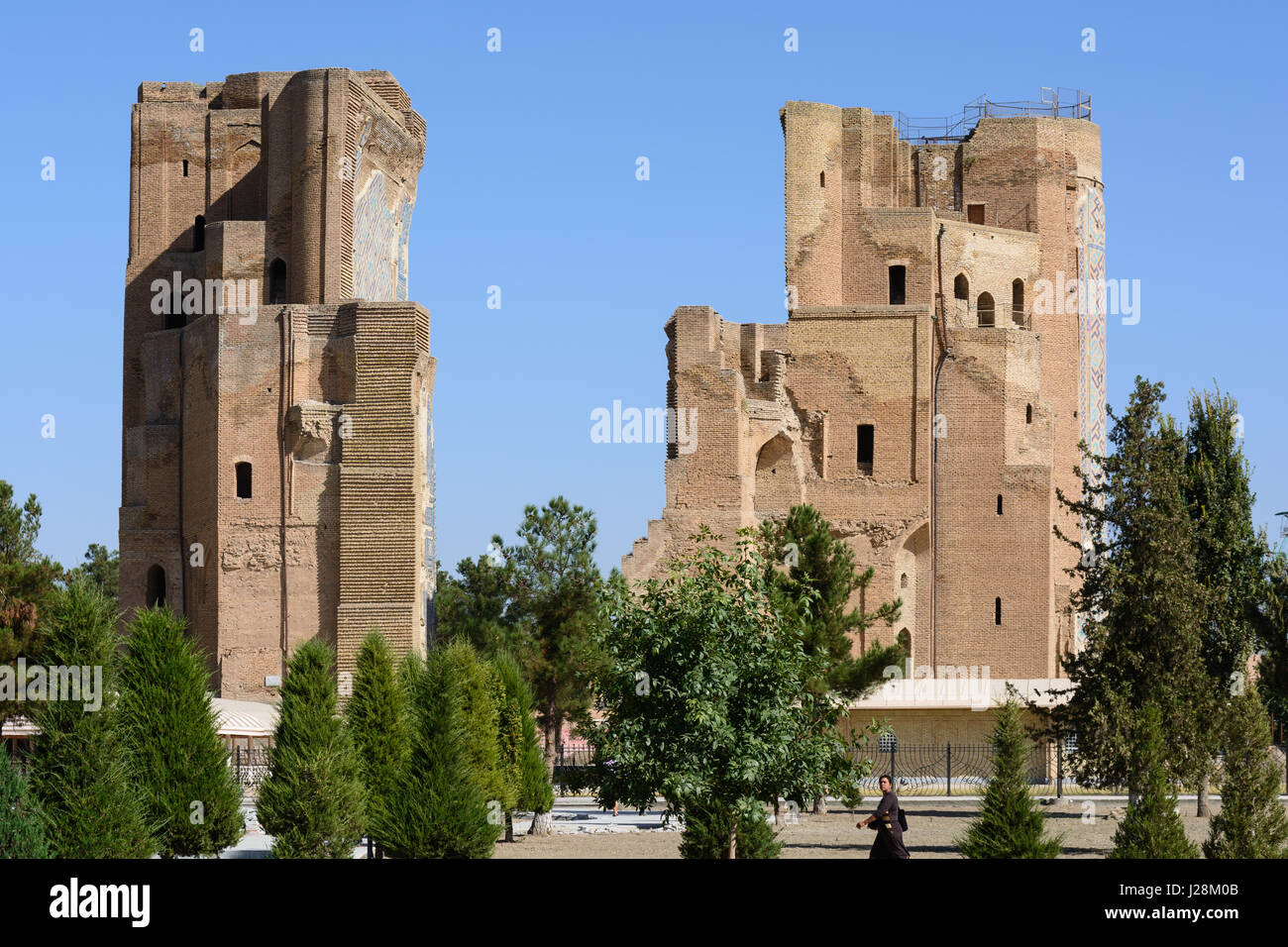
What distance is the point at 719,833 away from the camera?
18.2 metres

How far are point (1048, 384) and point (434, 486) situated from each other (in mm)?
20476

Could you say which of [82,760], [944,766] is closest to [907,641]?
[944,766]

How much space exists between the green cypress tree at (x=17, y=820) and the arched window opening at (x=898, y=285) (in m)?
39.4

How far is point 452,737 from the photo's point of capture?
2000 centimetres

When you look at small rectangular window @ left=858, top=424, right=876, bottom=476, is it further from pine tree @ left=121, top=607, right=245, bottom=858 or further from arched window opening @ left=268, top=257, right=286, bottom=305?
pine tree @ left=121, top=607, right=245, bottom=858

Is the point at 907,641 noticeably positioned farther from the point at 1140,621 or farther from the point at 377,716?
the point at 377,716

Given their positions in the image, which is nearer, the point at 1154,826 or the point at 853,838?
the point at 1154,826

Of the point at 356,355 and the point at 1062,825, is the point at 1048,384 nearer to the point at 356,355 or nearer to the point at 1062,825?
the point at 356,355

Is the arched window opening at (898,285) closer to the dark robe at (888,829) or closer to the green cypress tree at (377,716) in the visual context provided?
the green cypress tree at (377,716)

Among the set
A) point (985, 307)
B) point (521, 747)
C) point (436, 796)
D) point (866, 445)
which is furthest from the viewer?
point (985, 307)

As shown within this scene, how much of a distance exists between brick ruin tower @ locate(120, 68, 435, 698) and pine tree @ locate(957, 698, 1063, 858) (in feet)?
76.3

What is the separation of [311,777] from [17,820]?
468cm

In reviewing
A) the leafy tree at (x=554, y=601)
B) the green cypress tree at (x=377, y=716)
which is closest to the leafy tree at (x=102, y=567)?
the leafy tree at (x=554, y=601)
